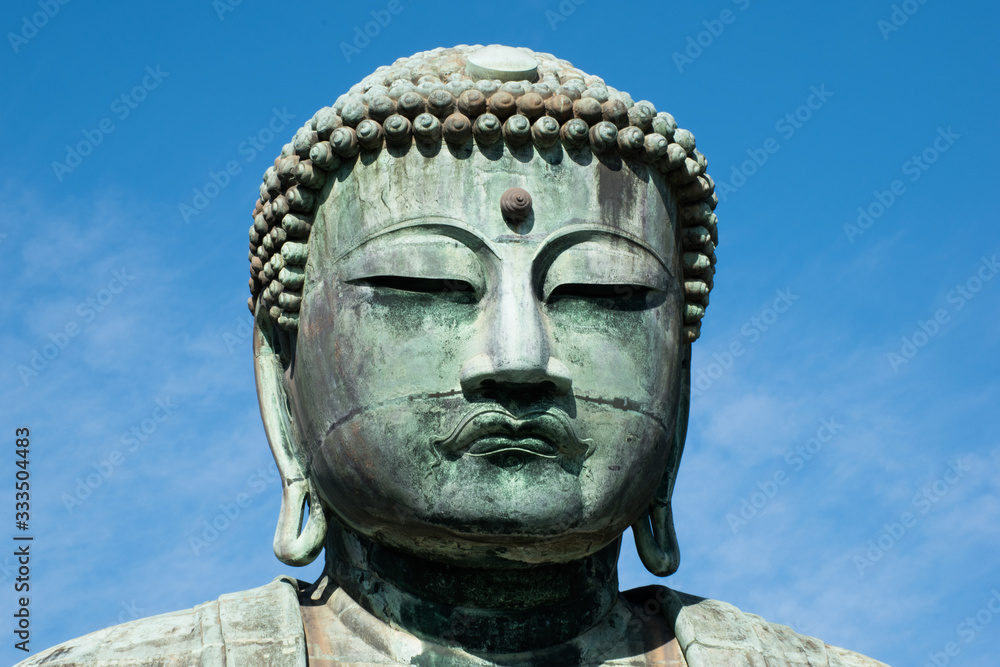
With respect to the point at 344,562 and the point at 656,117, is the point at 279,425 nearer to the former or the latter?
the point at 344,562

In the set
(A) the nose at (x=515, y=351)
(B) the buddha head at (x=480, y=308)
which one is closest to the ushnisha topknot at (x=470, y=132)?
(B) the buddha head at (x=480, y=308)

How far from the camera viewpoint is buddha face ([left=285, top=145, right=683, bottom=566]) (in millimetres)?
10070

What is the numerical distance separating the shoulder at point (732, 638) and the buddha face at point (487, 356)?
0.76 m

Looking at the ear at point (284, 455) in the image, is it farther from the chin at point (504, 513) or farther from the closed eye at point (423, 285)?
the closed eye at point (423, 285)

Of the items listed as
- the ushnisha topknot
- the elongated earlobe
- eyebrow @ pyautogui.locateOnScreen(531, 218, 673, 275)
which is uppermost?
the ushnisha topknot

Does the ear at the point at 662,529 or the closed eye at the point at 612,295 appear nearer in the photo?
the closed eye at the point at 612,295

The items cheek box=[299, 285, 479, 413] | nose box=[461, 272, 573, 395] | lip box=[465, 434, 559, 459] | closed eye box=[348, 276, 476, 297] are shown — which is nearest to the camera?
nose box=[461, 272, 573, 395]

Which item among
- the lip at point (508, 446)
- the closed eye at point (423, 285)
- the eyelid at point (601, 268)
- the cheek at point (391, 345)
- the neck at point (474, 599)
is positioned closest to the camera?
the lip at point (508, 446)

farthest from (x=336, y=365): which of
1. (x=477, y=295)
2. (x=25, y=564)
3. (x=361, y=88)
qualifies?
(x=25, y=564)

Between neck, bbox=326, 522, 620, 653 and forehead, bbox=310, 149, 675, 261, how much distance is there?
72.8 inches

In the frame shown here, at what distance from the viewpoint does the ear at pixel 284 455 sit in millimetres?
11039

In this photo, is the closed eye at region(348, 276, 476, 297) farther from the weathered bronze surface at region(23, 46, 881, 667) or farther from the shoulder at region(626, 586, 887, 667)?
the shoulder at region(626, 586, 887, 667)

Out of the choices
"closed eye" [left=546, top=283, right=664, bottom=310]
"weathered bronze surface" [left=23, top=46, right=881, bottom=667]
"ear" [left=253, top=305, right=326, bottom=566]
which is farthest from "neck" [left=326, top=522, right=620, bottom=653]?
"closed eye" [left=546, top=283, right=664, bottom=310]

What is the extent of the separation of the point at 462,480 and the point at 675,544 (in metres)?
1.86
